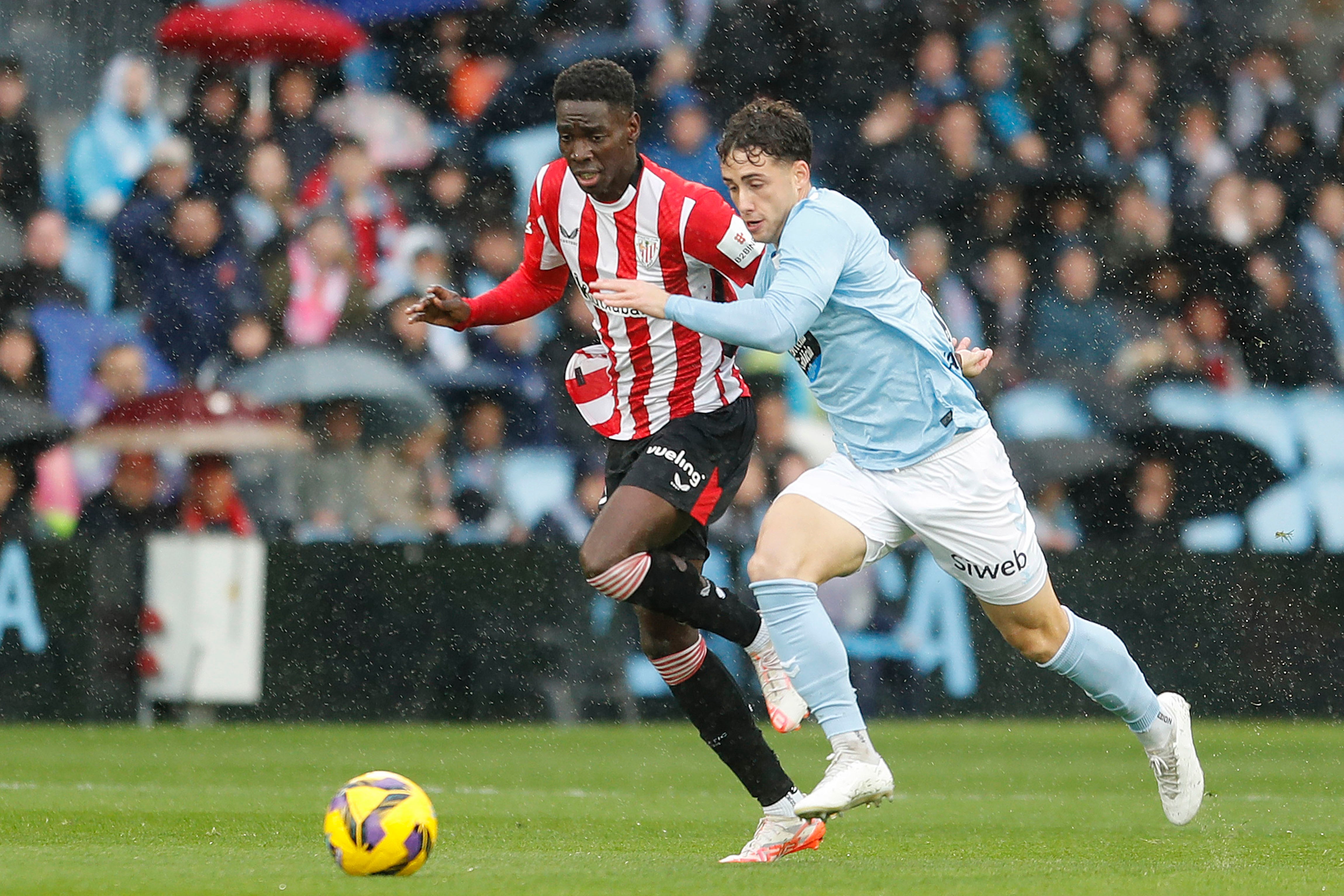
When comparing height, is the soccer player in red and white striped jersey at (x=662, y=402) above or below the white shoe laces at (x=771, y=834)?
above

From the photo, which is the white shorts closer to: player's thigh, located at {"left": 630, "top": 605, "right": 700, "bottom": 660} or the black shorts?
the black shorts

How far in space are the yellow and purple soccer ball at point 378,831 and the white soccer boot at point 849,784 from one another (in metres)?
1.03

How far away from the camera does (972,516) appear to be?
19.2ft

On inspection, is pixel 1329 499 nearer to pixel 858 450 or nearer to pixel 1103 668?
pixel 1103 668

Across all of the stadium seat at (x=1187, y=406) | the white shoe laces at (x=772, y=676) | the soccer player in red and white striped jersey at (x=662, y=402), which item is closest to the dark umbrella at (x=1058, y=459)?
the stadium seat at (x=1187, y=406)

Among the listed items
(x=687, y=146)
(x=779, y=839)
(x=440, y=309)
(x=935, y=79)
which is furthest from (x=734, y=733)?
(x=935, y=79)

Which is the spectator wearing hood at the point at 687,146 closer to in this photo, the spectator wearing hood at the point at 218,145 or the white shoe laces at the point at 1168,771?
the spectator wearing hood at the point at 218,145

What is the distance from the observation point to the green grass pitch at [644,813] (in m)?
5.14

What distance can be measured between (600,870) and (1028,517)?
1.75m

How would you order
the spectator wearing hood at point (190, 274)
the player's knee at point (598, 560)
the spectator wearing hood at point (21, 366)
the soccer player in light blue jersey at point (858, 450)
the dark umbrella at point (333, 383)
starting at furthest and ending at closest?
the spectator wearing hood at point (190, 274) → the dark umbrella at point (333, 383) → the spectator wearing hood at point (21, 366) → the player's knee at point (598, 560) → the soccer player in light blue jersey at point (858, 450)

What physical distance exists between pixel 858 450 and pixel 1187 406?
23.0 ft

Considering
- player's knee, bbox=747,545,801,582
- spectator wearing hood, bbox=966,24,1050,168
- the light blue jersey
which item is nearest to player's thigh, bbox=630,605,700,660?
player's knee, bbox=747,545,801,582

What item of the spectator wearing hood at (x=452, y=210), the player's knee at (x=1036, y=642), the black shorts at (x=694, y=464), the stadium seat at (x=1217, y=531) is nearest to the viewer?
the player's knee at (x=1036, y=642)

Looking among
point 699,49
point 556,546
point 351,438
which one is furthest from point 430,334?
point 699,49
